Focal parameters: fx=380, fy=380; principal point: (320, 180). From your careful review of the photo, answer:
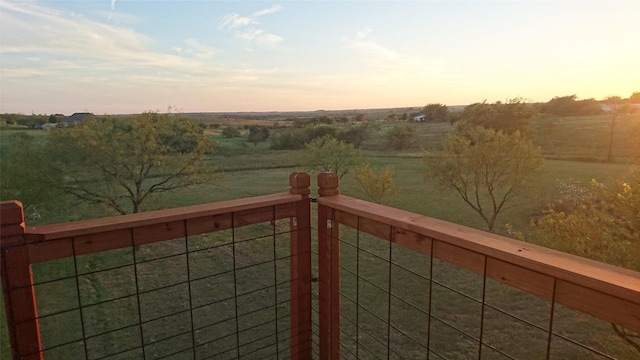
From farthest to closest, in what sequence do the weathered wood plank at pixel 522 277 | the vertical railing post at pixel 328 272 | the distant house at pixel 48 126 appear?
the distant house at pixel 48 126
the vertical railing post at pixel 328 272
the weathered wood plank at pixel 522 277

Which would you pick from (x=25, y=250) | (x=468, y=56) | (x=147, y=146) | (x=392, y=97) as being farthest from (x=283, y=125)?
(x=25, y=250)

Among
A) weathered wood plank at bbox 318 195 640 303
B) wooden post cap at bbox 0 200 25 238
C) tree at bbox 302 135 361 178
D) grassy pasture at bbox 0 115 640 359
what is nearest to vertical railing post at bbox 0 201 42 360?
wooden post cap at bbox 0 200 25 238

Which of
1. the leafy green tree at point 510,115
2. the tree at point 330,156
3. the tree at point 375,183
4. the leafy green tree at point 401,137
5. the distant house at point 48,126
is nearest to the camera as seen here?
the distant house at point 48,126

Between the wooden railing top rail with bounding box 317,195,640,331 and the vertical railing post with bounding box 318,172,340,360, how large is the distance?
28 cm

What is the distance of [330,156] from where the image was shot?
1381 cm

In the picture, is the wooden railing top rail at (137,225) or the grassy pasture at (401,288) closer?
the wooden railing top rail at (137,225)

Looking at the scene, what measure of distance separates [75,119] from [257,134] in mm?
23975

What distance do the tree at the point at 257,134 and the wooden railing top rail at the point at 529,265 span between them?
108 ft

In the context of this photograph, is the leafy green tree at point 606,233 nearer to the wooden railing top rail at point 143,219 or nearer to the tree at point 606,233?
the tree at point 606,233

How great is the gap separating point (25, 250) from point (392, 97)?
69.5 ft

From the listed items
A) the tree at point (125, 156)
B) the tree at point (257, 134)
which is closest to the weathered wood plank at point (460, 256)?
the tree at point (125, 156)

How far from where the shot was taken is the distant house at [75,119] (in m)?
10.4

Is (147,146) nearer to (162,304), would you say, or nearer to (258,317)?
(162,304)

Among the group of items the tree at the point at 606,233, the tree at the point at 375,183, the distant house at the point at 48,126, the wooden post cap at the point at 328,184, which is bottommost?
the tree at the point at 375,183
